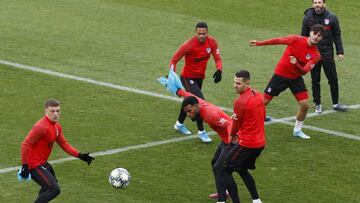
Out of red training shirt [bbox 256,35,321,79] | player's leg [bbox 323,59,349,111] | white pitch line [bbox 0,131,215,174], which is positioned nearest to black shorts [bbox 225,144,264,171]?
white pitch line [bbox 0,131,215,174]

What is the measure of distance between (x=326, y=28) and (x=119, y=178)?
23.3 ft

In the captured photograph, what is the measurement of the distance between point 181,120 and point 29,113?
3234 mm

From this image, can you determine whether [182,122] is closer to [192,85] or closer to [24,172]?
[192,85]

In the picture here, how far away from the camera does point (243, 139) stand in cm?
1366

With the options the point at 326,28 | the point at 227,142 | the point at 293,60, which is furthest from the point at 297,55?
the point at 227,142

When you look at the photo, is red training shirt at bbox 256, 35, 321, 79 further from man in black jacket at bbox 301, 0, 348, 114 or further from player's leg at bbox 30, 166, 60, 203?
player's leg at bbox 30, 166, 60, 203

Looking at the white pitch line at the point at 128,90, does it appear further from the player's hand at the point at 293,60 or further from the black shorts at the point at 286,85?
the player's hand at the point at 293,60

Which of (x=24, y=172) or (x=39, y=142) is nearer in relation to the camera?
(x=24, y=172)

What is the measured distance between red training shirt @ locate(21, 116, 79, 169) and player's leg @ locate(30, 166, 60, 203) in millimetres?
107

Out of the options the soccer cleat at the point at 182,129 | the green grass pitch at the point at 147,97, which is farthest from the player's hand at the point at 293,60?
the soccer cleat at the point at 182,129

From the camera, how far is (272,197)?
1469 centimetres

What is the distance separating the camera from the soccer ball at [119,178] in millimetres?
14414

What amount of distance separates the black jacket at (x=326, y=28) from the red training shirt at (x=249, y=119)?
19.2ft

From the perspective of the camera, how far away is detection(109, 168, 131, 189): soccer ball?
14.4m
